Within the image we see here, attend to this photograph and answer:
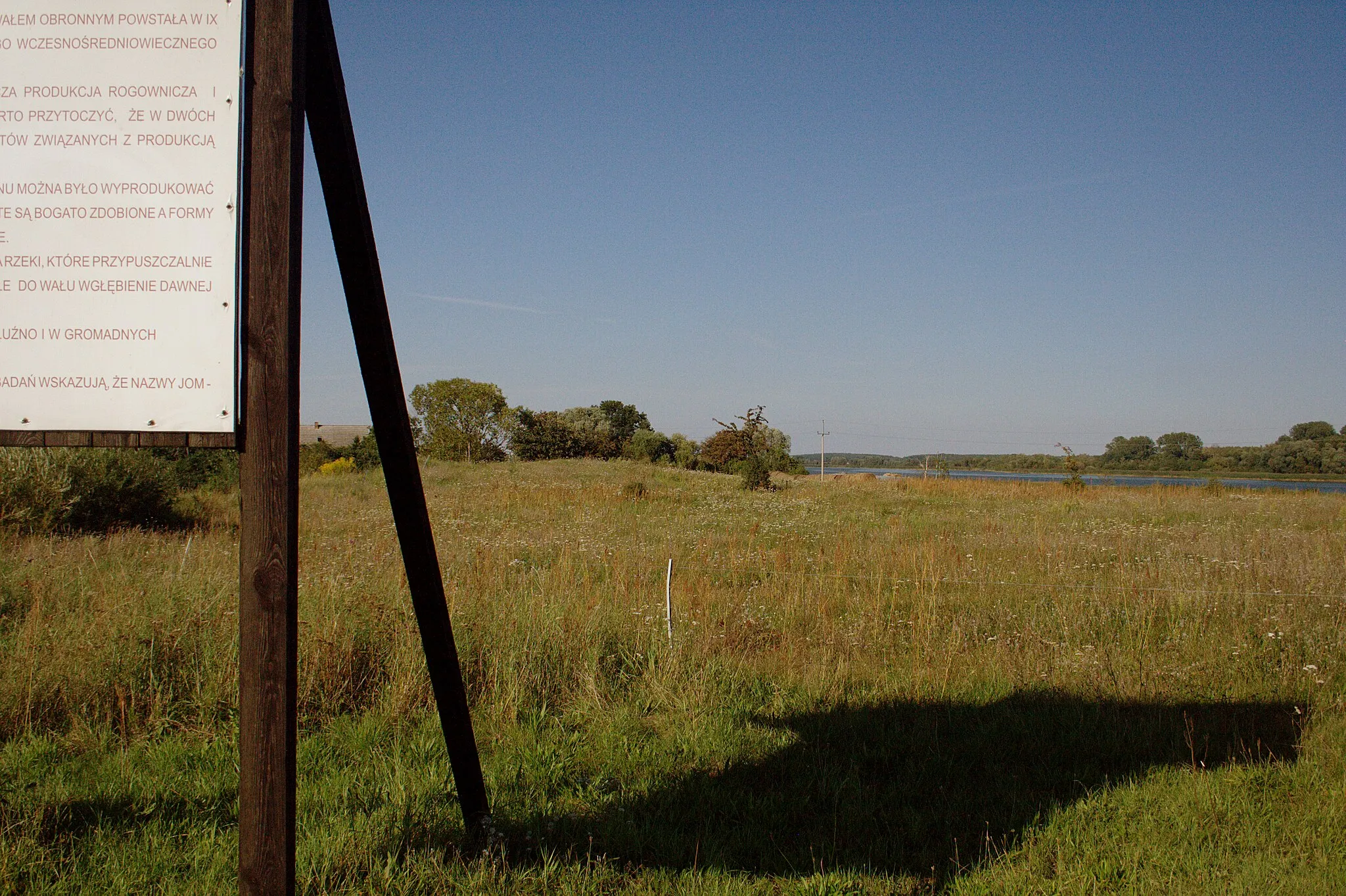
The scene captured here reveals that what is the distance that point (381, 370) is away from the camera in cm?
245

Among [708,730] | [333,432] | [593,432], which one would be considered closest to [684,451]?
[593,432]

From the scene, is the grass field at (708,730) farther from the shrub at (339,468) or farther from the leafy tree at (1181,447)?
the leafy tree at (1181,447)

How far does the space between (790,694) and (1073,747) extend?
1588mm

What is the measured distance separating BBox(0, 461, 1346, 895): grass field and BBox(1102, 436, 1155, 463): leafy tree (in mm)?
70982

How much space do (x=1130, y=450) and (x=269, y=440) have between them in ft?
273

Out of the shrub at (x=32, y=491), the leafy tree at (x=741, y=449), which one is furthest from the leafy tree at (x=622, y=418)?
the shrub at (x=32, y=491)

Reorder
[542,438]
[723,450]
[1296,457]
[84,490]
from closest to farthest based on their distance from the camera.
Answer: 1. [84,490]
2. [723,450]
3. [542,438]
4. [1296,457]

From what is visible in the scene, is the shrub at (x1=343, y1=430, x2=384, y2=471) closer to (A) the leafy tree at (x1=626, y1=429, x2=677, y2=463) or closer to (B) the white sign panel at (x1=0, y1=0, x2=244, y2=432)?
(A) the leafy tree at (x1=626, y1=429, x2=677, y2=463)

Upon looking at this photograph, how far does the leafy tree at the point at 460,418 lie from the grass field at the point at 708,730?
36106 mm

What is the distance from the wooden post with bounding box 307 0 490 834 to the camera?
221 cm

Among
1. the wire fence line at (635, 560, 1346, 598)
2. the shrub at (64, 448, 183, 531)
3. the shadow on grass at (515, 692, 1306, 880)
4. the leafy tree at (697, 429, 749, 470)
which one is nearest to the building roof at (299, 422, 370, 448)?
the leafy tree at (697, 429, 749, 470)

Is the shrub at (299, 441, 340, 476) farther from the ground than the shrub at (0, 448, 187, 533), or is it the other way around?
the shrub at (299, 441, 340, 476)

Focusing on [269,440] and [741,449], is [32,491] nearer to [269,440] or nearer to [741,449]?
[269,440]

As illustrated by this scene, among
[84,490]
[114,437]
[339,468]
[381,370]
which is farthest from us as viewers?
[339,468]
